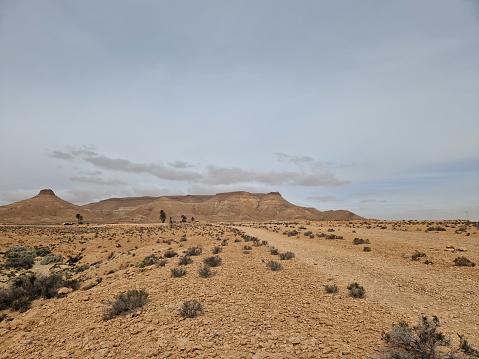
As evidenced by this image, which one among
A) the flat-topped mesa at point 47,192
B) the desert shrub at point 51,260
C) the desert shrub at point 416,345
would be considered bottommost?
the desert shrub at point 51,260

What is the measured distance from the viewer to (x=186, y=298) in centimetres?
892

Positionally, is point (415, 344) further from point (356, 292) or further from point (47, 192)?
point (47, 192)

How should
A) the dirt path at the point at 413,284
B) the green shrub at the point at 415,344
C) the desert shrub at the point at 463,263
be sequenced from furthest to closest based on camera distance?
1. the desert shrub at the point at 463,263
2. the dirt path at the point at 413,284
3. the green shrub at the point at 415,344

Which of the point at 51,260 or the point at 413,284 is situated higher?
the point at 413,284

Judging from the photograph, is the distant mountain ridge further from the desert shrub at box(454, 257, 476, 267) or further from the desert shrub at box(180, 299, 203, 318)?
the desert shrub at box(180, 299, 203, 318)

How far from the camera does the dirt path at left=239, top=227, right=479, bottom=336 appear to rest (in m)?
7.35

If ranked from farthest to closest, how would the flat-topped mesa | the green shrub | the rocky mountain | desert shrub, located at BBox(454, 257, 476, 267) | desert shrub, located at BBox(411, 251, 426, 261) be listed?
the flat-topped mesa, the rocky mountain, desert shrub, located at BBox(411, 251, 426, 261), desert shrub, located at BBox(454, 257, 476, 267), the green shrub

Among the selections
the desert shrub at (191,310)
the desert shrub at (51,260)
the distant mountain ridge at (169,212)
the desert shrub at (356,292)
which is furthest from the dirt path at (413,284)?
the distant mountain ridge at (169,212)

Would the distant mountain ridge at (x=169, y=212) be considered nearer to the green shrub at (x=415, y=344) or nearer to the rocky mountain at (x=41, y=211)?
the rocky mountain at (x=41, y=211)

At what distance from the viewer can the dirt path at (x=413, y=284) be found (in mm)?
7352

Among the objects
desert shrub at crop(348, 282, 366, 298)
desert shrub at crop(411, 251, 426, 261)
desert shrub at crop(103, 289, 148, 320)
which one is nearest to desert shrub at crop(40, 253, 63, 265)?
desert shrub at crop(103, 289, 148, 320)

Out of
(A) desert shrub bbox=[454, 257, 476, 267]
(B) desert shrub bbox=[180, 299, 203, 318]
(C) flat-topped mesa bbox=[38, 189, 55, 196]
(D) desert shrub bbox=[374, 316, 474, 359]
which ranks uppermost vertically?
(C) flat-topped mesa bbox=[38, 189, 55, 196]

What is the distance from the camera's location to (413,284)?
10297 mm

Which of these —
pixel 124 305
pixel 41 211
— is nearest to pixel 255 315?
pixel 124 305
